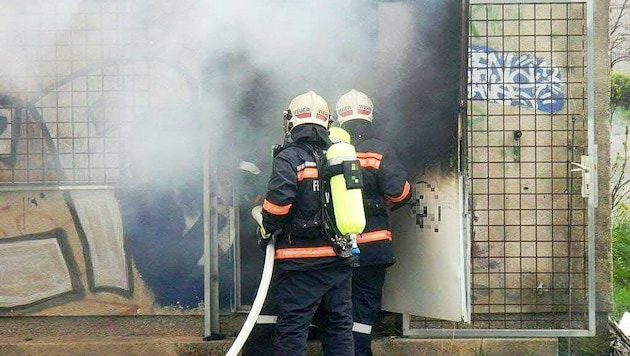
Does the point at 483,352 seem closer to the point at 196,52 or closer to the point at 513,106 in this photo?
the point at 513,106

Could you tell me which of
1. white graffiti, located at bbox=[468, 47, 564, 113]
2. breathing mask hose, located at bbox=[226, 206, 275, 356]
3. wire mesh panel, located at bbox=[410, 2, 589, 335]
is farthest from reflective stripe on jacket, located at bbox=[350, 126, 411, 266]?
white graffiti, located at bbox=[468, 47, 564, 113]

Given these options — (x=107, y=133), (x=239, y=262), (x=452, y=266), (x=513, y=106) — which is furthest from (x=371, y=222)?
(x=107, y=133)

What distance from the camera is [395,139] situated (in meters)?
5.60

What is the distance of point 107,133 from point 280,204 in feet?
6.47

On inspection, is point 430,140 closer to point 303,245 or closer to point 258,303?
point 303,245

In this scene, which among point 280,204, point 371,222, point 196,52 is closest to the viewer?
point 280,204

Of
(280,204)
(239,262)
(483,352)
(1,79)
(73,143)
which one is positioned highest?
(1,79)

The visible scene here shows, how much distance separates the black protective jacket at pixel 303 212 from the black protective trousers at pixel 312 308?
9 centimetres

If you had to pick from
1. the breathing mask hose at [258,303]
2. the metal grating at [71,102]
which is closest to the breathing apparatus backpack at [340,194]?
the breathing mask hose at [258,303]

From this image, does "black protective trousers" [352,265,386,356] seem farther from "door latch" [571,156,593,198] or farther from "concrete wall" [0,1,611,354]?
"door latch" [571,156,593,198]

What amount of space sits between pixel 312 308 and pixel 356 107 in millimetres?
1313

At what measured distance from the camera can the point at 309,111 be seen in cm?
493

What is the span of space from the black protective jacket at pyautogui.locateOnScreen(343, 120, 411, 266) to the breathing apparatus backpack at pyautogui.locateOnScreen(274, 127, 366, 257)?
0.42 meters

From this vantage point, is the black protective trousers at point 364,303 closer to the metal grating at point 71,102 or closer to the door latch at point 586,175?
the door latch at point 586,175
